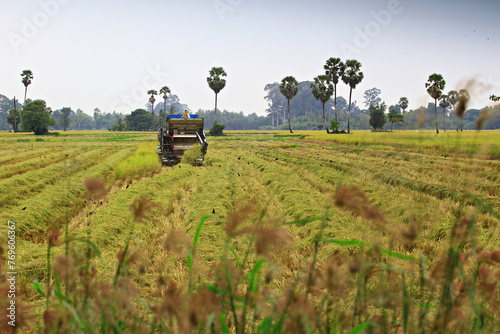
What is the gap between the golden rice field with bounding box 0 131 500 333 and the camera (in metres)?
1.24

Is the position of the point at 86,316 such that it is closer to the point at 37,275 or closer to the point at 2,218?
the point at 37,275

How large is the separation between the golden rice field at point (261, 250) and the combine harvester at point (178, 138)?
2.23 meters

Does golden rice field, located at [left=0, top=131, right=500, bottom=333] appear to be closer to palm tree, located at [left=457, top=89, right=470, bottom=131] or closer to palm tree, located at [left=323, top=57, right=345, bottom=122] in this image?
palm tree, located at [left=457, top=89, right=470, bottom=131]

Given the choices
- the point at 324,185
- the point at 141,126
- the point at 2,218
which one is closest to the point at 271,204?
the point at 324,185

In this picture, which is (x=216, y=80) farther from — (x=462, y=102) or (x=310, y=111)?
(x=310, y=111)

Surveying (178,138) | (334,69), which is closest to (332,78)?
(334,69)

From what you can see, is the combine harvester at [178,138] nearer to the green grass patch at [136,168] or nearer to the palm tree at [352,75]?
the green grass patch at [136,168]

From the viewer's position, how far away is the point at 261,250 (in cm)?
105

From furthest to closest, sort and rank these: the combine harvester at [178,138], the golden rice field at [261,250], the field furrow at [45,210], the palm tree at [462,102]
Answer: the combine harvester at [178,138]
the field furrow at [45,210]
the palm tree at [462,102]
the golden rice field at [261,250]

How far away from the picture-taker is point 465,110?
140cm

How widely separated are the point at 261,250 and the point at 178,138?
1695 centimetres

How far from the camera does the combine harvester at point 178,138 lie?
56.6ft

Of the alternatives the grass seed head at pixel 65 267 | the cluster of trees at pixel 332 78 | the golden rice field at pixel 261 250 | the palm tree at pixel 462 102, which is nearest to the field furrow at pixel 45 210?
the golden rice field at pixel 261 250

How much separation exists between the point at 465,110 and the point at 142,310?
3.39 metres
